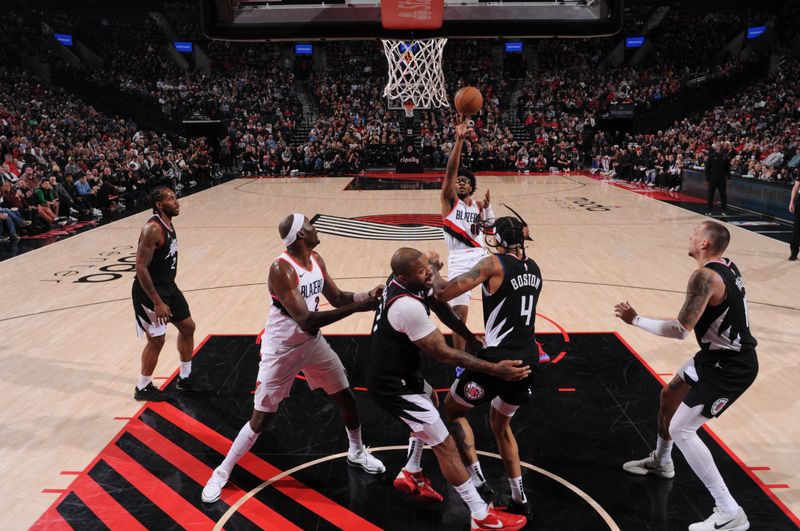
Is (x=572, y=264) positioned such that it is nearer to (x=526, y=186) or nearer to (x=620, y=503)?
(x=620, y=503)

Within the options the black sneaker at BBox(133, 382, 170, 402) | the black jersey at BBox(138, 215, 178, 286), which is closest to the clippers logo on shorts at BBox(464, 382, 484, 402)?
the black jersey at BBox(138, 215, 178, 286)

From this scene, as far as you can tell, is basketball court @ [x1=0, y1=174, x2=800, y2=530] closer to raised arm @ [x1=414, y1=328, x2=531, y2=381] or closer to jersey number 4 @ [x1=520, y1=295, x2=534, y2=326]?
raised arm @ [x1=414, y1=328, x2=531, y2=381]

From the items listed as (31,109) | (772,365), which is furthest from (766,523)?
(31,109)

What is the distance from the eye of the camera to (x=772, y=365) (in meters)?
6.55

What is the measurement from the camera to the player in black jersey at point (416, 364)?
12.3 feet

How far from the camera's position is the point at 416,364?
3.99m

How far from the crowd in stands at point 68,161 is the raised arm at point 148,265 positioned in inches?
172

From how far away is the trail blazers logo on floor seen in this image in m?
13.1

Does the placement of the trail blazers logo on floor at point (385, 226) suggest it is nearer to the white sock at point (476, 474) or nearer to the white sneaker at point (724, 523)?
the white sock at point (476, 474)

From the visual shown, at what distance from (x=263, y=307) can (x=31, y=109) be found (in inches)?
771

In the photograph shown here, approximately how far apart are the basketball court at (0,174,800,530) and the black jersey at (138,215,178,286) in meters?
1.15

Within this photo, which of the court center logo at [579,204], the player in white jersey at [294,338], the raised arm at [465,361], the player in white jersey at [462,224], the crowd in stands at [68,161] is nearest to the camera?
the raised arm at [465,361]

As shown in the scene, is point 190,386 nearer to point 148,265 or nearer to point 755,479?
point 148,265

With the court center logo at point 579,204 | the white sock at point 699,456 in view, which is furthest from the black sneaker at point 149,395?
the court center logo at point 579,204
